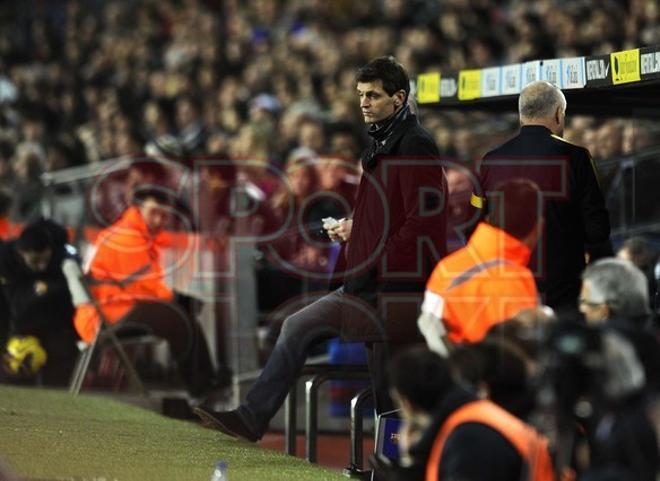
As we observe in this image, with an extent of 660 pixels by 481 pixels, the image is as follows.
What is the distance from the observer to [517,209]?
774 centimetres

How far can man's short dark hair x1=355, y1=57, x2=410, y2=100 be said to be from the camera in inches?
337

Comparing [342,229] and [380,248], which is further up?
[342,229]

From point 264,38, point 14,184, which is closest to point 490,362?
point 14,184

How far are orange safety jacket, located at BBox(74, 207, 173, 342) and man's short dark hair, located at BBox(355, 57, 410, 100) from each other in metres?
4.88

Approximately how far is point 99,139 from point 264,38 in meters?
2.98

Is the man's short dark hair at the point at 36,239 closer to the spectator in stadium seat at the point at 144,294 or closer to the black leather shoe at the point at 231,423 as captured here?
the spectator in stadium seat at the point at 144,294

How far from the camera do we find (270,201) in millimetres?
13773

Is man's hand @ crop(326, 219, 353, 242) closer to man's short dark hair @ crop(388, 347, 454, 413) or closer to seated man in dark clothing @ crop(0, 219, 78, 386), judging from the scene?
man's short dark hair @ crop(388, 347, 454, 413)

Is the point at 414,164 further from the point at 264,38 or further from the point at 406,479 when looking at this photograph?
the point at 264,38

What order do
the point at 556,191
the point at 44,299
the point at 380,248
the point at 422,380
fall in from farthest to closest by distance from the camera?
the point at 44,299, the point at 380,248, the point at 556,191, the point at 422,380

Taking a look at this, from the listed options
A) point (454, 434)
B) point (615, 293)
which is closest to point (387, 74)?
point (615, 293)

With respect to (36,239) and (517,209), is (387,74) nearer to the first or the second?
(517,209)

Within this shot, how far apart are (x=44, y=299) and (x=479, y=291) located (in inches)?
270

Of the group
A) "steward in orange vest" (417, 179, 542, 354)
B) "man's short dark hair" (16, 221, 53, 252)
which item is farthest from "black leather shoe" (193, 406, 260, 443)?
"man's short dark hair" (16, 221, 53, 252)
